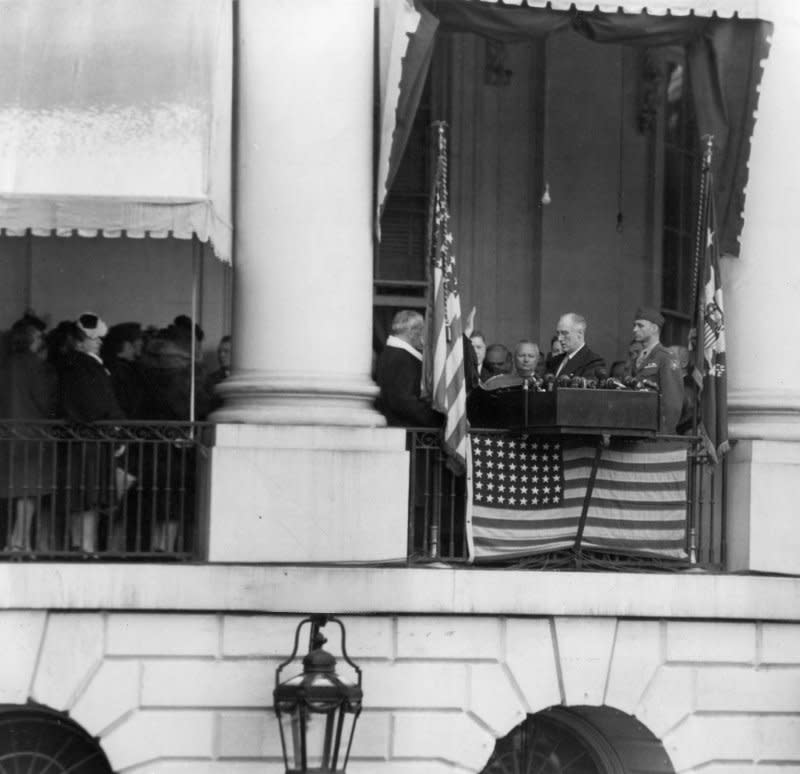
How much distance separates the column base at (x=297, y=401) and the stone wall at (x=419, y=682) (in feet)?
4.77

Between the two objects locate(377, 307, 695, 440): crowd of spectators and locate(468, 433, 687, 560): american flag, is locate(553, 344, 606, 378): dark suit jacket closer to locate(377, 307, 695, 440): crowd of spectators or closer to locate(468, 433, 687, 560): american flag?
locate(377, 307, 695, 440): crowd of spectators

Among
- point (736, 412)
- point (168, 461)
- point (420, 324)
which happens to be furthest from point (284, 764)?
point (736, 412)

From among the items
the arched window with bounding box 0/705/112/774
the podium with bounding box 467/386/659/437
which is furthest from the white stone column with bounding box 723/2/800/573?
the arched window with bounding box 0/705/112/774

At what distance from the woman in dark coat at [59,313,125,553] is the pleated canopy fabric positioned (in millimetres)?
938

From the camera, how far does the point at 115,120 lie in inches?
→ 626

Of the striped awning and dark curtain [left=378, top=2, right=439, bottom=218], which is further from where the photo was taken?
the striped awning

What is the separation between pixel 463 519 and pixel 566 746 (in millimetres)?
2141

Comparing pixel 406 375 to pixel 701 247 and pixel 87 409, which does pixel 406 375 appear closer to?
pixel 87 409

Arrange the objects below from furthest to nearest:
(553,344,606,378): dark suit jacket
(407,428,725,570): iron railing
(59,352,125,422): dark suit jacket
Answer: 1. (553,344,606,378): dark suit jacket
2. (407,428,725,570): iron railing
3. (59,352,125,422): dark suit jacket

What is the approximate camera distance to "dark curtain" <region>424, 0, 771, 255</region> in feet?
Answer: 56.4

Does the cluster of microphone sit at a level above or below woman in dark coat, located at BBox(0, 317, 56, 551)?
above

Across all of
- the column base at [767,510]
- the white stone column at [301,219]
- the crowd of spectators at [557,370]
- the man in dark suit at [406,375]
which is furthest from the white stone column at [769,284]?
the white stone column at [301,219]

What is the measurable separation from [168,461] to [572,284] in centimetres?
561

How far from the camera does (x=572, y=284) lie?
67.7 feet
